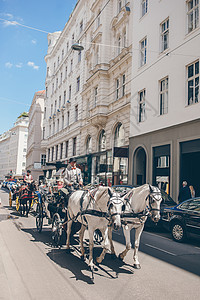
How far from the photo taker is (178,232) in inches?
406

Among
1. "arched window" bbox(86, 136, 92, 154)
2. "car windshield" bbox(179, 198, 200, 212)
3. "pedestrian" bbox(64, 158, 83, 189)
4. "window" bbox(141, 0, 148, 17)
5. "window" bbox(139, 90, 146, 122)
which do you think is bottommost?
"car windshield" bbox(179, 198, 200, 212)

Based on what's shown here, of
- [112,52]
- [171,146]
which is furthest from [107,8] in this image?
[171,146]

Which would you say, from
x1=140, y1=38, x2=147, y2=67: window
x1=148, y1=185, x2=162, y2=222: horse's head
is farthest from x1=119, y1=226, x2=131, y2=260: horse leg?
x1=140, y1=38, x2=147, y2=67: window

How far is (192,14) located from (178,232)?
12.6m

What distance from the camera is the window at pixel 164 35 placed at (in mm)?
18734

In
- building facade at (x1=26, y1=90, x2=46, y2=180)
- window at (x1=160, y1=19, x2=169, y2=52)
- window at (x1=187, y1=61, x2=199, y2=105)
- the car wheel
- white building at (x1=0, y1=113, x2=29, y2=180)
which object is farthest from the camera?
white building at (x1=0, y1=113, x2=29, y2=180)

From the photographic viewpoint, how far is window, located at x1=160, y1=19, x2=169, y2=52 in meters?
18.7

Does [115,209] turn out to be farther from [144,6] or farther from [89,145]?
[89,145]

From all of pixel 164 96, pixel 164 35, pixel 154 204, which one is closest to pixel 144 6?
pixel 164 35

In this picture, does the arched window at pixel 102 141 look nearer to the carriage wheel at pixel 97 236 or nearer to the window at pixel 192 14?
the window at pixel 192 14

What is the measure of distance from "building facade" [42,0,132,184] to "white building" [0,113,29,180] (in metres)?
68.8

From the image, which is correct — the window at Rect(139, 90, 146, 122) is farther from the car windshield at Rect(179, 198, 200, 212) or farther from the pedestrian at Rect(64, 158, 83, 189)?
the pedestrian at Rect(64, 158, 83, 189)

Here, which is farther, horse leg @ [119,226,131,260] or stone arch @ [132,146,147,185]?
stone arch @ [132,146,147,185]

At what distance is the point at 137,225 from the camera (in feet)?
22.5
